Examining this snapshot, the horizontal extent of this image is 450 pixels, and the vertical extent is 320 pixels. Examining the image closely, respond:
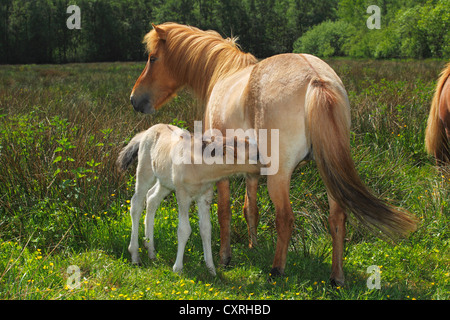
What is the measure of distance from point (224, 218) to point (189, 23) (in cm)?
5217

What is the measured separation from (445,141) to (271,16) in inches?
2112

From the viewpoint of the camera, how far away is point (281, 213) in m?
3.51

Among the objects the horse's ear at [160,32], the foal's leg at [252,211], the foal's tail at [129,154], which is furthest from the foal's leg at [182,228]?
the horse's ear at [160,32]

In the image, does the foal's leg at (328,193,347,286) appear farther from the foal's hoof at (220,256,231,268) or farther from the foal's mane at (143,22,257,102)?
the foal's mane at (143,22,257,102)

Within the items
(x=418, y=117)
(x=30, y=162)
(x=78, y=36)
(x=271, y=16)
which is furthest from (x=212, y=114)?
(x=271, y=16)

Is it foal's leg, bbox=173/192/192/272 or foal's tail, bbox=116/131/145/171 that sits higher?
foal's tail, bbox=116/131/145/171

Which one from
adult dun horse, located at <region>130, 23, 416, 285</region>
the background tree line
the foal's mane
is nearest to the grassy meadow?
adult dun horse, located at <region>130, 23, 416, 285</region>

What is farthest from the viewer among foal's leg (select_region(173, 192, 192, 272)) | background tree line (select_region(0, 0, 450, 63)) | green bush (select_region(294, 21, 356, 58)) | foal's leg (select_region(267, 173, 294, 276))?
green bush (select_region(294, 21, 356, 58))

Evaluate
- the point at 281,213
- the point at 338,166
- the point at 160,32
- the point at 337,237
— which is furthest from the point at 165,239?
the point at 160,32

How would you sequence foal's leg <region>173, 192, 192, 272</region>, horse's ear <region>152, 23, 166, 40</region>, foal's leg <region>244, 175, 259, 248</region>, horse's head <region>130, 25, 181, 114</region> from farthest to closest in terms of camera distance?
horse's head <region>130, 25, 181, 114</region> < horse's ear <region>152, 23, 166, 40</region> < foal's leg <region>244, 175, 259, 248</region> < foal's leg <region>173, 192, 192, 272</region>

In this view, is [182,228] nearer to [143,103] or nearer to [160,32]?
[143,103]

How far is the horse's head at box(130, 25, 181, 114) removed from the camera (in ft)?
16.7

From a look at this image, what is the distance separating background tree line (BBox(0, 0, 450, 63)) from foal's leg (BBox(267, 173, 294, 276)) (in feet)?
113

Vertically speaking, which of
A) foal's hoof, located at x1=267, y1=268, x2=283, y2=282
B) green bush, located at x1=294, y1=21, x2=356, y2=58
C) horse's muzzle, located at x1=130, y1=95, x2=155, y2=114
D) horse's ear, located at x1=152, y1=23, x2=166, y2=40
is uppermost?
green bush, located at x1=294, y1=21, x2=356, y2=58
